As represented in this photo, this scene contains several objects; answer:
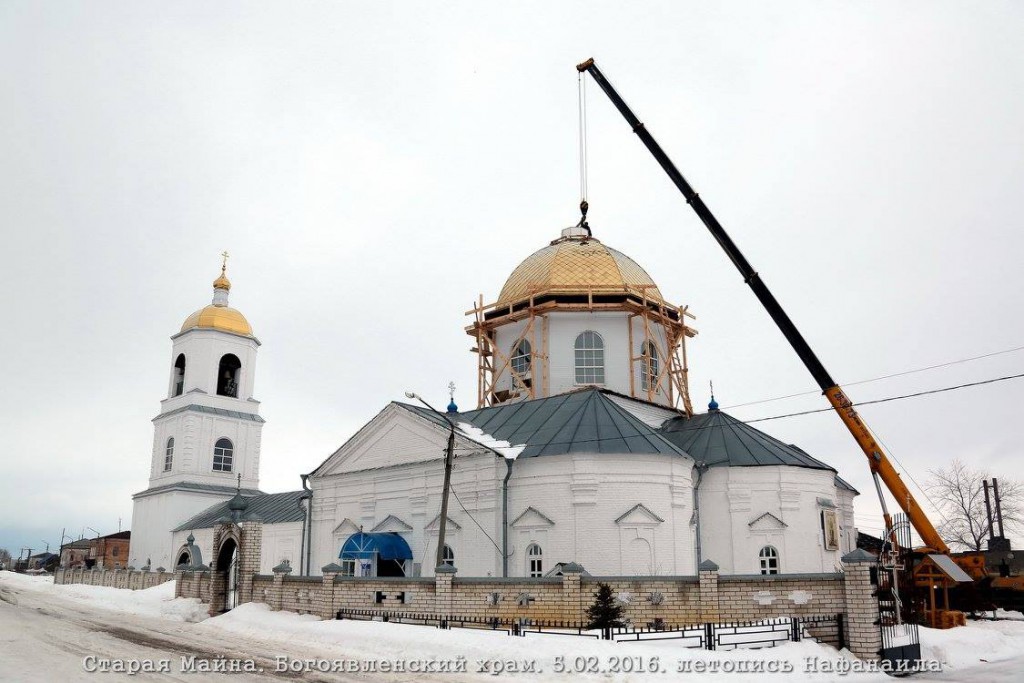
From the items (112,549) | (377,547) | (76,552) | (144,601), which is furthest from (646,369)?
(76,552)

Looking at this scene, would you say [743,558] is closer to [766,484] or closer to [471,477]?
[766,484]

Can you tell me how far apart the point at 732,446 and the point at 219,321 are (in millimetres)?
32961

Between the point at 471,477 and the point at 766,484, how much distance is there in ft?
29.6

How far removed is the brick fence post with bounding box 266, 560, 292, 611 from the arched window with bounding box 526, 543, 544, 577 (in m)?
6.91

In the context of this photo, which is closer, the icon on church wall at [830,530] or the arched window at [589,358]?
the icon on church wall at [830,530]

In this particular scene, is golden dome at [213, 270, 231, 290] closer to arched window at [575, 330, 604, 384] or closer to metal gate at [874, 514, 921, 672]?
arched window at [575, 330, 604, 384]

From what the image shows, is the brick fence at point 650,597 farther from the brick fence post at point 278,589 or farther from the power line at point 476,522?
the power line at point 476,522

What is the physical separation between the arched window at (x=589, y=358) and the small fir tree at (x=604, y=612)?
46.7ft

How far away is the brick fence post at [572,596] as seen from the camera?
1830cm

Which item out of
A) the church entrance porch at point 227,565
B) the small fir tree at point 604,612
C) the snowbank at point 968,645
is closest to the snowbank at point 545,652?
the small fir tree at point 604,612

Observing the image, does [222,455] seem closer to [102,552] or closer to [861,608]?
[102,552]

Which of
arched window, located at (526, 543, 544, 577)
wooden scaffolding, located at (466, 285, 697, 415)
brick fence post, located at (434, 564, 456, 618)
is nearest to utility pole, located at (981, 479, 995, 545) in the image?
wooden scaffolding, located at (466, 285, 697, 415)

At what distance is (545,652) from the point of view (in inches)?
599

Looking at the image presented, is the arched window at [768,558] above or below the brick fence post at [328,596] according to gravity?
above
